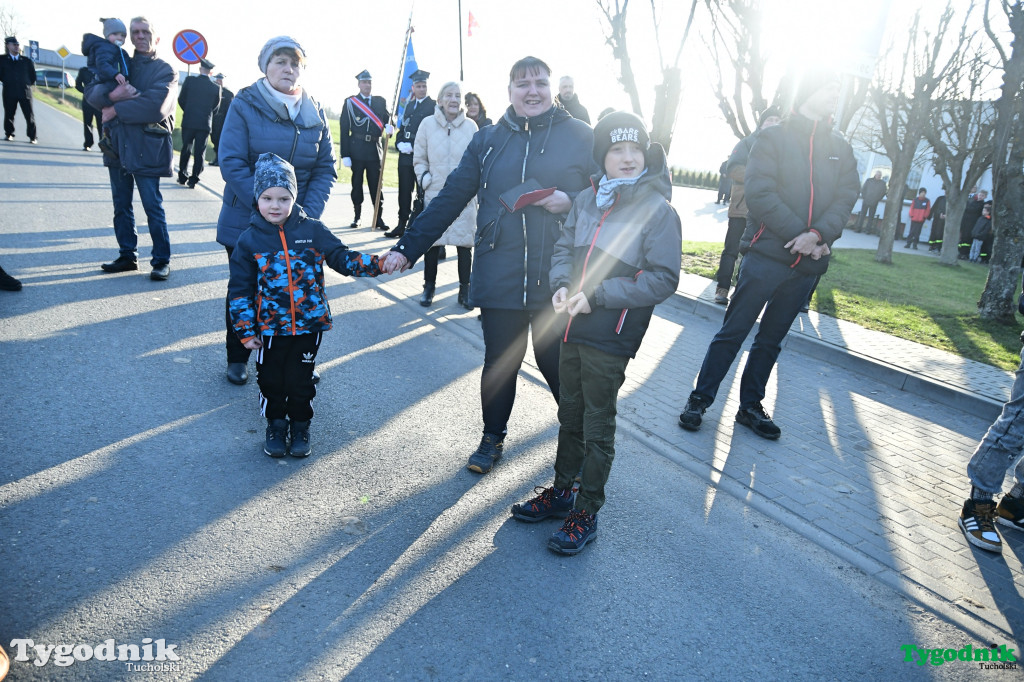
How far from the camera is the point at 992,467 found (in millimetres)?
3879

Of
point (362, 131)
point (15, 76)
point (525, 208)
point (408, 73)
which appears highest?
point (408, 73)

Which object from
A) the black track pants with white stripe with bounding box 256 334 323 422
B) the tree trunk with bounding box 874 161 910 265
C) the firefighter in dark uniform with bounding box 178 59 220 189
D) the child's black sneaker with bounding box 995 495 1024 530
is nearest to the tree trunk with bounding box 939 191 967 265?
the tree trunk with bounding box 874 161 910 265

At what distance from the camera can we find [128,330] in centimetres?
556

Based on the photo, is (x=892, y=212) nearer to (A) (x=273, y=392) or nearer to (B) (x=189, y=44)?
(A) (x=273, y=392)

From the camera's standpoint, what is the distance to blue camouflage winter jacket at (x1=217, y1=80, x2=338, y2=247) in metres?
4.34

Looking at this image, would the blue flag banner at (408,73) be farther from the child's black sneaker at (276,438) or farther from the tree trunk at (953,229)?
the tree trunk at (953,229)

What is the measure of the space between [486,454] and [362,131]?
895 centimetres

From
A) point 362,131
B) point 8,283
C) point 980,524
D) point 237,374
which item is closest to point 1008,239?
point 980,524

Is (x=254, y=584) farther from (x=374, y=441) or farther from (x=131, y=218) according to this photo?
(x=131, y=218)

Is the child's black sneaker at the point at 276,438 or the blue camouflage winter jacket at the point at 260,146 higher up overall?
the blue camouflage winter jacket at the point at 260,146

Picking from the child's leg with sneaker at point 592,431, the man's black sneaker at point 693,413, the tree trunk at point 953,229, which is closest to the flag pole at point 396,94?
the man's black sneaker at point 693,413

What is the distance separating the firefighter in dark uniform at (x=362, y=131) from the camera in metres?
11.5

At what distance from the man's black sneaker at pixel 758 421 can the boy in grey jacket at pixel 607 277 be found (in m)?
2.12

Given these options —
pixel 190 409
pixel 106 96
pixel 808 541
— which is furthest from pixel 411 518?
pixel 106 96
